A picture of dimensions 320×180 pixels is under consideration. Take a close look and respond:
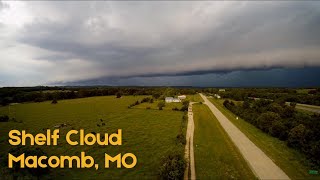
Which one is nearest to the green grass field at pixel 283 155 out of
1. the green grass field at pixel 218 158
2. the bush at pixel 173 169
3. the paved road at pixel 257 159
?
the paved road at pixel 257 159

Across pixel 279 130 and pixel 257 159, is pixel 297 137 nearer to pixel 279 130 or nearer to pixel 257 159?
pixel 279 130

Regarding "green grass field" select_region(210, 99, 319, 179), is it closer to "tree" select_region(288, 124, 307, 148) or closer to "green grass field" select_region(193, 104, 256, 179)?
"tree" select_region(288, 124, 307, 148)

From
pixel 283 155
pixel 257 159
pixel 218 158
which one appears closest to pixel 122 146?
pixel 218 158

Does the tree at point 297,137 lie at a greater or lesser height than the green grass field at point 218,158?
greater

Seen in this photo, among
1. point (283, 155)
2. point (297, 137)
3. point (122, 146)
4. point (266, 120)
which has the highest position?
point (266, 120)

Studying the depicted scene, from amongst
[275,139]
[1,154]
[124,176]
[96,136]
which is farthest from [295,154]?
[1,154]

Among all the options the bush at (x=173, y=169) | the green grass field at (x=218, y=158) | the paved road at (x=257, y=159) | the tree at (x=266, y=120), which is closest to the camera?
the bush at (x=173, y=169)

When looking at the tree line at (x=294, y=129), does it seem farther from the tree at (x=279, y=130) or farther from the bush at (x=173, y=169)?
the bush at (x=173, y=169)

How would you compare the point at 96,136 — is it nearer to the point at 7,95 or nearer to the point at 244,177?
the point at 244,177
